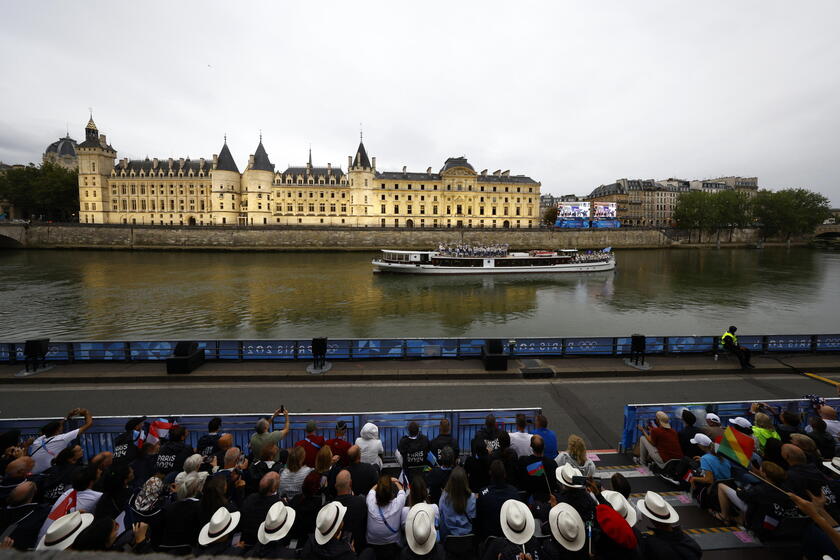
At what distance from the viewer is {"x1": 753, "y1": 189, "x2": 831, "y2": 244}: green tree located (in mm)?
73812

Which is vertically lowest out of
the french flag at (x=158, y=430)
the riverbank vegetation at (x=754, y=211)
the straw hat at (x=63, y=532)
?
the french flag at (x=158, y=430)

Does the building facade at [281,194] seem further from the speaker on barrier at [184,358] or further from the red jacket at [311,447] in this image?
the red jacket at [311,447]

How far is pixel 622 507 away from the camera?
12.4 feet

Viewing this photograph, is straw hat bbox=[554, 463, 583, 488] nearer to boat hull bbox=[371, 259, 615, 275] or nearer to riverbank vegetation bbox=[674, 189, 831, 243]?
boat hull bbox=[371, 259, 615, 275]

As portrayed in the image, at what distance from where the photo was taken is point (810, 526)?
3.61 m

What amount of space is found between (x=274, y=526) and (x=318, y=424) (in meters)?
2.79

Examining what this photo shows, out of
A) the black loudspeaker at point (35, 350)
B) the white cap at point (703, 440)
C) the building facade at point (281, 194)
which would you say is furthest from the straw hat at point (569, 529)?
the building facade at point (281, 194)

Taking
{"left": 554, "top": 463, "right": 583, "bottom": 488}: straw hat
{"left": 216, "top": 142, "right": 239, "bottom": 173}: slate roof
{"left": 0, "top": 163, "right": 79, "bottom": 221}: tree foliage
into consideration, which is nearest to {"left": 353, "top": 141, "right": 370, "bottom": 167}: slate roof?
{"left": 216, "top": 142, "right": 239, "bottom": 173}: slate roof

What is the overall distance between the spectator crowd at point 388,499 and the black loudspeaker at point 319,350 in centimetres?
488

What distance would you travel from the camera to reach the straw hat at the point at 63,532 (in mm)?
3020

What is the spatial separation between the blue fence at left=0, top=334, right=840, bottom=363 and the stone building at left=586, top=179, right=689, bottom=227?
326 feet

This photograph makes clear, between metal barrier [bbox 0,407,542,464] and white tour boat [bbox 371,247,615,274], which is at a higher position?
white tour boat [bbox 371,247,615,274]

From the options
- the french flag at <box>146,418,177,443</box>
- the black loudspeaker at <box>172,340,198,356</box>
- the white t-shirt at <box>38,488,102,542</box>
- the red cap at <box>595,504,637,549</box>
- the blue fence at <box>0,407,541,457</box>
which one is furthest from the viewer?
the black loudspeaker at <box>172,340,198,356</box>

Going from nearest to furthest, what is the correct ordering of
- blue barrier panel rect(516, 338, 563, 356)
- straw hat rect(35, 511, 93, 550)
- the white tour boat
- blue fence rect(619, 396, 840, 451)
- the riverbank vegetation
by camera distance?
straw hat rect(35, 511, 93, 550) < blue fence rect(619, 396, 840, 451) < blue barrier panel rect(516, 338, 563, 356) < the white tour boat < the riverbank vegetation
